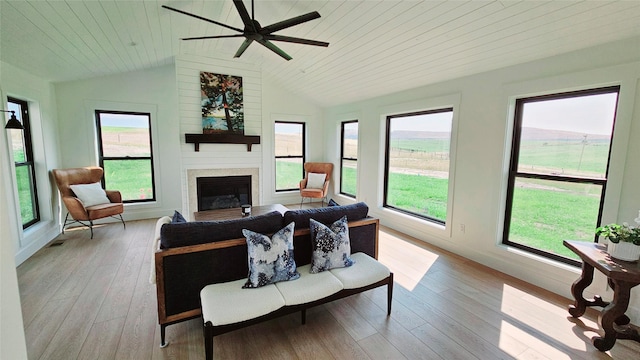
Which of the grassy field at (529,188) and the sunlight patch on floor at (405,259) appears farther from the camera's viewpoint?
the sunlight patch on floor at (405,259)

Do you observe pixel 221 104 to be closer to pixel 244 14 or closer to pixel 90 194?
pixel 90 194

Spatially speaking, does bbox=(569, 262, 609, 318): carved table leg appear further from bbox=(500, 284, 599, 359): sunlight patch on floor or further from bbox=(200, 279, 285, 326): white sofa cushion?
bbox=(200, 279, 285, 326): white sofa cushion

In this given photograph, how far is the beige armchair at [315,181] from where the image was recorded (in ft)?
20.1

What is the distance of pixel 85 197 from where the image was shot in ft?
14.4

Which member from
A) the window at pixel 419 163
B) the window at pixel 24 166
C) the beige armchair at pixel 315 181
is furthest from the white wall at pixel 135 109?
the window at pixel 419 163

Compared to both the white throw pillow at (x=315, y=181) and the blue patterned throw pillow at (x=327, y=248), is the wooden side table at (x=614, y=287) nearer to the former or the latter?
the blue patterned throw pillow at (x=327, y=248)

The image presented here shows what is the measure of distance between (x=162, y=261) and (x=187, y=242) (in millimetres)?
202

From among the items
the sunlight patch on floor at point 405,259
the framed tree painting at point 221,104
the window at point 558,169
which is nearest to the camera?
the window at point 558,169

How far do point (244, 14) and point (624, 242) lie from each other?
3.48 m

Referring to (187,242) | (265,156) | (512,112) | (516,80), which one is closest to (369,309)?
(187,242)

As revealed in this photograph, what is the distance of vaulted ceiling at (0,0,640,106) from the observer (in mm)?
2336

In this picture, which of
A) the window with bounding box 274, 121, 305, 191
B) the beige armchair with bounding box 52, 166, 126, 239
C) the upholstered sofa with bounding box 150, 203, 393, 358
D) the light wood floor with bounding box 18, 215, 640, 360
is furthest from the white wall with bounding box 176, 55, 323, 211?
the upholstered sofa with bounding box 150, 203, 393, 358

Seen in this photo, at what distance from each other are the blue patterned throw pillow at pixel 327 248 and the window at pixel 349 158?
3496 millimetres

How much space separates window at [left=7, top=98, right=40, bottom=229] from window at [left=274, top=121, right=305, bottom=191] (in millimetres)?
3989
